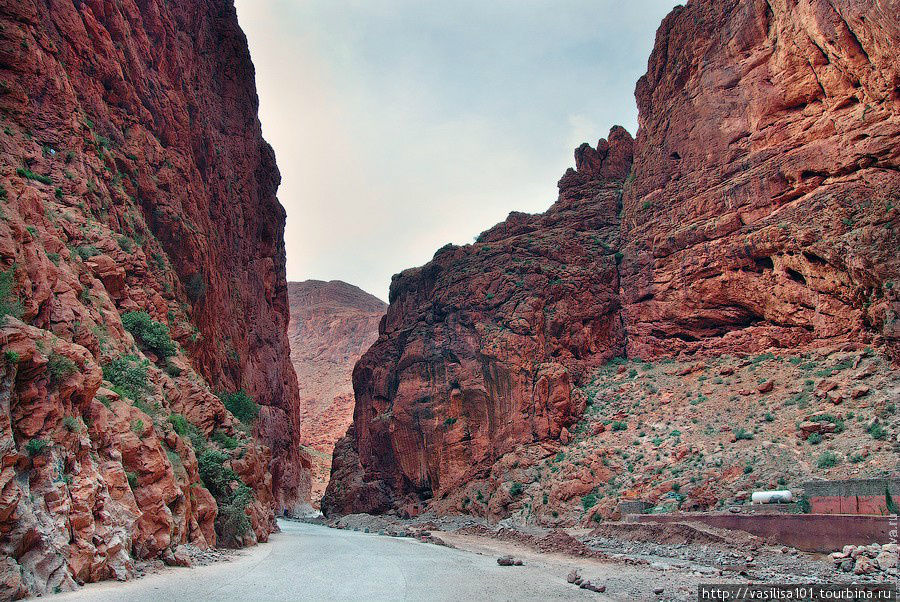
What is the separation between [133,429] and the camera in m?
11.6

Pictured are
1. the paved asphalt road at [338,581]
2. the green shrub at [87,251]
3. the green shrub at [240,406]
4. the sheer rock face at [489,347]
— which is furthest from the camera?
the sheer rock face at [489,347]

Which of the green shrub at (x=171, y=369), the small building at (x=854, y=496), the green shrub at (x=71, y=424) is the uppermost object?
the green shrub at (x=171, y=369)

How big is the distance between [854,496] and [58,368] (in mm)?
17530

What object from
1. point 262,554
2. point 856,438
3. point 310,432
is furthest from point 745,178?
point 310,432

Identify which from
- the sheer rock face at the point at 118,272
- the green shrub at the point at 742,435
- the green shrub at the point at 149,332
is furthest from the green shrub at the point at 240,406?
the green shrub at the point at 742,435

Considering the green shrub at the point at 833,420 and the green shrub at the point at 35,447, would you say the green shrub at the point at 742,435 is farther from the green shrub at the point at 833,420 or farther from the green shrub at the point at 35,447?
the green shrub at the point at 35,447

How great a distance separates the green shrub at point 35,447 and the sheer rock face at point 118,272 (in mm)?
32

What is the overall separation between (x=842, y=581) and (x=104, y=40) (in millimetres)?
27758

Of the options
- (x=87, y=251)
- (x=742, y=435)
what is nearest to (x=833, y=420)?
(x=742, y=435)

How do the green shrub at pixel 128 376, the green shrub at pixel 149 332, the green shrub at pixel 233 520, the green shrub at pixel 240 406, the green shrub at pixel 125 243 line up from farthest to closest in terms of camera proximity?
the green shrub at pixel 240 406
the green shrub at pixel 125 243
the green shrub at pixel 149 332
the green shrub at pixel 233 520
the green shrub at pixel 128 376

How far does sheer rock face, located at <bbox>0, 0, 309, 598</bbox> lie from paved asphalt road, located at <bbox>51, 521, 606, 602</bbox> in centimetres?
98

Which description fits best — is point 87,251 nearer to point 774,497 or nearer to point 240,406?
point 240,406

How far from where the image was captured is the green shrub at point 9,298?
9094 mm

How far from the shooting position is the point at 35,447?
810 cm
